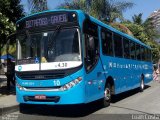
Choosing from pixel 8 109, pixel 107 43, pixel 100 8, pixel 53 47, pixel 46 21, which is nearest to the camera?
pixel 53 47

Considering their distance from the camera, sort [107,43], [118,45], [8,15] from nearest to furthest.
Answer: [107,43] → [8,15] → [118,45]

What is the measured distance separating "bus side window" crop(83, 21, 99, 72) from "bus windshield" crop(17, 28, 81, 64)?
395mm

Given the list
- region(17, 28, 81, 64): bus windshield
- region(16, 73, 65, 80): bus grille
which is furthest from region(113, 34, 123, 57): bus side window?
region(16, 73, 65, 80): bus grille

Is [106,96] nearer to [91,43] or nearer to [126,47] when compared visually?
[91,43]

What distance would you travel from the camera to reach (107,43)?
12.6 meters

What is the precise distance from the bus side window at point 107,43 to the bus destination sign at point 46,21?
216 cm

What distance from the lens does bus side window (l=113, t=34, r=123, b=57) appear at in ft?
45.1

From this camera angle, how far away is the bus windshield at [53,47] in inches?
403

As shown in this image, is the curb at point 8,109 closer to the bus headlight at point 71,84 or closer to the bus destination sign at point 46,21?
the bus headlight at point 71,84

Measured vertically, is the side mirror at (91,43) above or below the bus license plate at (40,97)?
above

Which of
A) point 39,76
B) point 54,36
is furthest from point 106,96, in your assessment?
point 54,36

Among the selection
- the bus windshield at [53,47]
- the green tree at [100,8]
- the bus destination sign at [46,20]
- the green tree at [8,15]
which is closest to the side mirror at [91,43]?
the bus windshield at [53,47]

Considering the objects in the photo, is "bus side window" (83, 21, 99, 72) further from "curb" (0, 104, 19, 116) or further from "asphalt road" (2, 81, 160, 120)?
"curb" (0, 104, 19, 116)

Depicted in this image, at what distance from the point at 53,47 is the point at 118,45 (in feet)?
14.6
